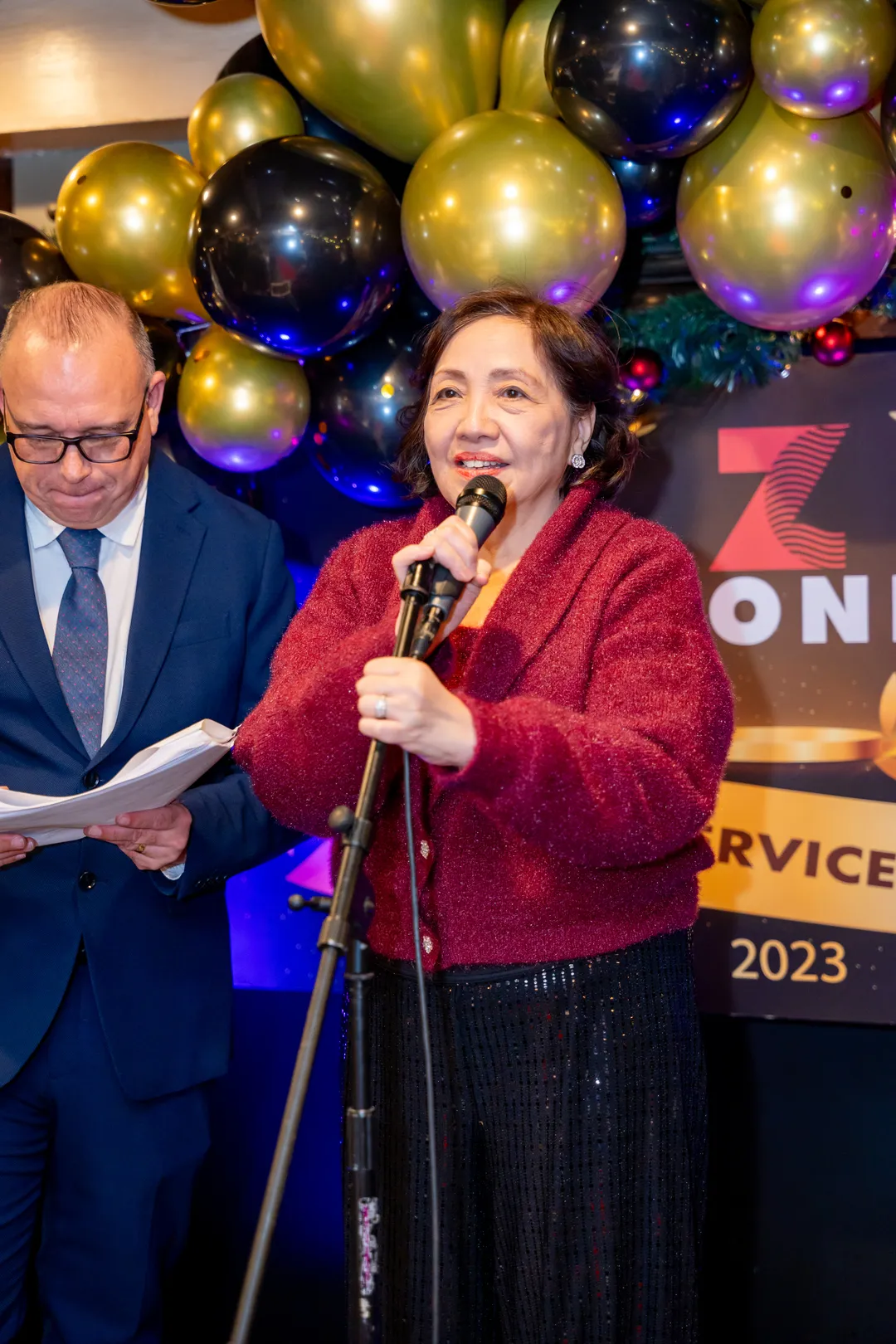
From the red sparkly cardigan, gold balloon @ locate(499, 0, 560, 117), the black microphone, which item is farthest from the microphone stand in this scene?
gold balloon @ locate(499, 0, 560, 117)

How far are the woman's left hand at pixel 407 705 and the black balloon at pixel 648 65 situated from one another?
3.96 feet

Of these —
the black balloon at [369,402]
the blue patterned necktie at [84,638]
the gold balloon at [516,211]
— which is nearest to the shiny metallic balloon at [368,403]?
the black balloon at [369,402]

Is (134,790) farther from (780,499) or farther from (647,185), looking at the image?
(780,499)

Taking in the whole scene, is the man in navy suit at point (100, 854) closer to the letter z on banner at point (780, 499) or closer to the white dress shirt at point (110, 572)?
the white dress shirt at point (110, 572)

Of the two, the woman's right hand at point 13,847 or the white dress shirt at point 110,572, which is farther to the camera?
the white dress shirt at point 110,572

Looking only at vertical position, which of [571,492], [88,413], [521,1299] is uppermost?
[88,413]

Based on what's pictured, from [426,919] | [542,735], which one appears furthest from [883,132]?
[426,919]

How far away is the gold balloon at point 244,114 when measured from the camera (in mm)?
2314

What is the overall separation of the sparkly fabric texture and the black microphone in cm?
53

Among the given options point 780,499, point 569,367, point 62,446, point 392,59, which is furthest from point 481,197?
point 780,499

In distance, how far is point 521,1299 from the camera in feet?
4.84

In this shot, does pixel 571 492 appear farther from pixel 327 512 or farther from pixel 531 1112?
pixel 327 512

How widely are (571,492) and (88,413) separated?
75cm

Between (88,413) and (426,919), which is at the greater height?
(88,413)
